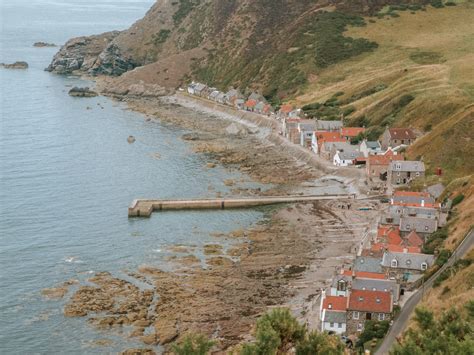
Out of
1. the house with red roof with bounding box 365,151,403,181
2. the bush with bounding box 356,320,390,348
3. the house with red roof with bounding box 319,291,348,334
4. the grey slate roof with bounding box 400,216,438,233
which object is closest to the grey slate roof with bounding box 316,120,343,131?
the house with red roof with bounding box 365,151,403,181

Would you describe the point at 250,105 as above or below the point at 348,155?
above

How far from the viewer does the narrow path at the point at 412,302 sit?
53.6m

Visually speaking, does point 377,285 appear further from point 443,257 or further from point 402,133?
point 402,133

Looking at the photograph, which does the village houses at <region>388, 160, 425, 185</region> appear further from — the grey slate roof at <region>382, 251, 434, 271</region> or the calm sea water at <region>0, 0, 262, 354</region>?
the grey slate roof at <region>382, 251, 434, 271</region>

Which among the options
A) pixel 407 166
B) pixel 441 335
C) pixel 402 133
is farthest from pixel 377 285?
pixel 402 133

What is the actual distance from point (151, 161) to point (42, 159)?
2058 cm

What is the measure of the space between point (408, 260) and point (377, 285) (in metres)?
8.52

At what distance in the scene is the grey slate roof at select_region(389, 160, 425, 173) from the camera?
103 meters

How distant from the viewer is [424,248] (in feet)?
240

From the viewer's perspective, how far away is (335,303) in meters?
60.7

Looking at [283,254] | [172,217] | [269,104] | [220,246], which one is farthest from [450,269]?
[269,104]

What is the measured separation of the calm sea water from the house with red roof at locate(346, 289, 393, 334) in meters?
19.6

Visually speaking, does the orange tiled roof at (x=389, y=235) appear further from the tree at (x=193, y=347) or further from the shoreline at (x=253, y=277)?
the tree at (x=193, y=347)

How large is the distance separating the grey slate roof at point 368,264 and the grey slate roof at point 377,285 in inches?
211
